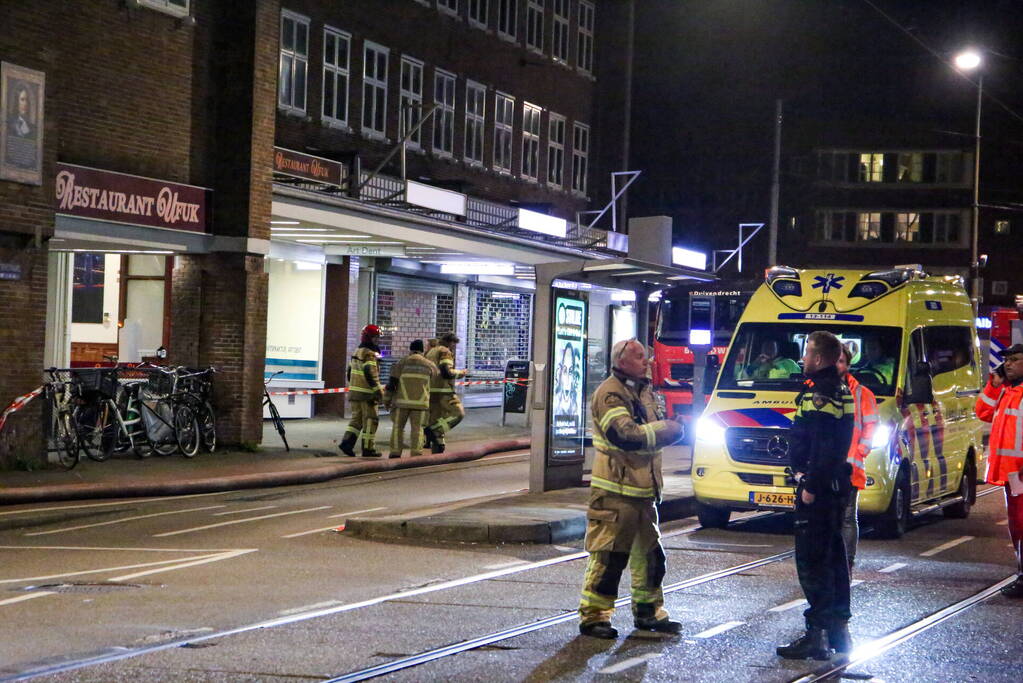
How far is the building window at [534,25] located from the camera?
37412mm

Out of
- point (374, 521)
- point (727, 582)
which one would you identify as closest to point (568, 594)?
point (727, 582)

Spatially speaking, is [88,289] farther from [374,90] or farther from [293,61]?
[374,90]

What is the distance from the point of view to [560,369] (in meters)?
16.3

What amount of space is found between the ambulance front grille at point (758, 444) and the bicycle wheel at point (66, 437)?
8741 millimetres

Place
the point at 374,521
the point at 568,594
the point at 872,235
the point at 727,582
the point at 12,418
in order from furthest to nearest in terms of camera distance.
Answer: the point at 872,235 → the point at 12,418 → the point at 374,521 → the point at 727,582 → the point at 568,594

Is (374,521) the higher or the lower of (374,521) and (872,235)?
the lower

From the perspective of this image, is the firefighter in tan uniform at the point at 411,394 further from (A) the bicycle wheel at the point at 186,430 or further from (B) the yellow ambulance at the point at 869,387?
(B) the yellow ambulance at the point at 869,387

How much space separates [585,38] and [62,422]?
25445 mm

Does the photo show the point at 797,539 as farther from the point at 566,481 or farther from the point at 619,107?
the point at 619,107

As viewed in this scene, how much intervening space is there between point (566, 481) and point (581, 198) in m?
25.6

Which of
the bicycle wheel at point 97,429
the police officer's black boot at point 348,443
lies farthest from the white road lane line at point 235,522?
the police officer's black boot at point 348,443

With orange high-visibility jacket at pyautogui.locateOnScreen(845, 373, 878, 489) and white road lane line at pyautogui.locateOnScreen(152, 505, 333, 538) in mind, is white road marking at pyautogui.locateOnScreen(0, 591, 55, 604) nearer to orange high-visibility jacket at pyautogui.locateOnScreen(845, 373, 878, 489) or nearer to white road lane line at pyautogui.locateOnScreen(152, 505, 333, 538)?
white road lane line at pyautogui.locateOnScreen(152, 505, 333, 538)

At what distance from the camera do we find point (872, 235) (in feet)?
257

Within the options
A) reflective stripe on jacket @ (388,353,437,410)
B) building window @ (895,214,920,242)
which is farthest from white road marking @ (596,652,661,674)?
building window @ (895,214,920,242)
